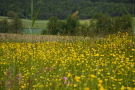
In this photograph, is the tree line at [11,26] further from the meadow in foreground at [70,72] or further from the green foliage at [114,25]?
the green foliage at [114,25]

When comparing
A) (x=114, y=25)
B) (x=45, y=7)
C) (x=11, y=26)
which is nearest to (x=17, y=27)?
(x=45, y=7)

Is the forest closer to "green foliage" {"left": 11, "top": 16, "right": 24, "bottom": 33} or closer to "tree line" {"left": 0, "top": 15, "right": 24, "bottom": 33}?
"green foliage" {"left": 11, "top": 16, "right": 24, "bottom": 33}

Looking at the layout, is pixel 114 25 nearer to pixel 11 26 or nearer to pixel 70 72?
pixel 70 72

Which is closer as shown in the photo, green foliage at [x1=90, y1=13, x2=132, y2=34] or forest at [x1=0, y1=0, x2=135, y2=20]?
forest at [x1=0, y1=0, x2=135, y2=20]

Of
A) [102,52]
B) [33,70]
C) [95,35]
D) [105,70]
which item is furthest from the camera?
[95,35]

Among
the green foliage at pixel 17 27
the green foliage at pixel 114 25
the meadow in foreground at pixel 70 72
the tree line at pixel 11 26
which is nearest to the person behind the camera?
the meadow in foreground at pixel 70 72

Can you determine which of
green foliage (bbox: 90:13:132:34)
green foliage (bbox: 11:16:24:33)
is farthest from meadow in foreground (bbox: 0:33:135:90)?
green foliage (bbox: 11:16:24:33)

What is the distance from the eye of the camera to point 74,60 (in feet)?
16.5

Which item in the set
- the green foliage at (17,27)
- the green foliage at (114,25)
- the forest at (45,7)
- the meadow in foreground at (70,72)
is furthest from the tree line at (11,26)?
the green foliage at (114,25)

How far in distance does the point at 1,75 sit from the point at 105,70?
2.34 meters

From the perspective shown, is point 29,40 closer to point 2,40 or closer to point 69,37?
point 2,40

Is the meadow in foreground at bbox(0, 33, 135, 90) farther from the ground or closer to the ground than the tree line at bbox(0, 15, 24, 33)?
closer to the ground

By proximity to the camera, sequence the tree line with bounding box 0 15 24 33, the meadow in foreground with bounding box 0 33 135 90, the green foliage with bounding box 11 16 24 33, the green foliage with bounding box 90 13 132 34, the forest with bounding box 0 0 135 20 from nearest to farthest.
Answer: the meadow in foreground with bounding box 0 33 135 90 → the forest with bounding box 0 0 135 20 → the green foliage with bounding box 90 13 132 34 → the green foliage with bounding box 11 16 24 33 → the tree line with bounding box 0 15 24 33

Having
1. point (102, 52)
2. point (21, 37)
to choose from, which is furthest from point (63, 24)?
point (102, 52)
